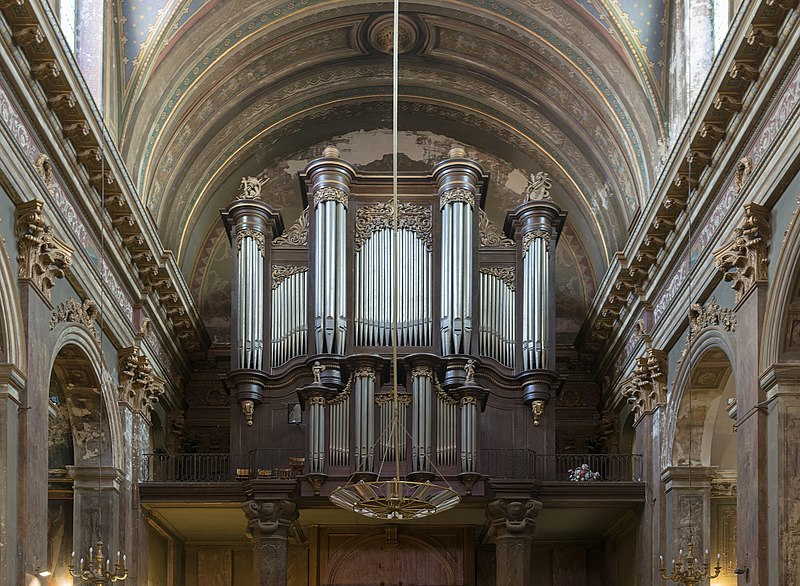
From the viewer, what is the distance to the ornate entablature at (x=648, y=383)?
20078 millimetres

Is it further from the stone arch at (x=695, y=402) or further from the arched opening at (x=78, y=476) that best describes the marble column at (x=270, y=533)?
the stone arch at (x=695, y=402)

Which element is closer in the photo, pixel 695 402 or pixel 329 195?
pixel 695 402

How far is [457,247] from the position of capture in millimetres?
21781

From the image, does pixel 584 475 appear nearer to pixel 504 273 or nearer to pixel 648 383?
pixel 648 383

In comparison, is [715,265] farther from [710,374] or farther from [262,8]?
[262,8]

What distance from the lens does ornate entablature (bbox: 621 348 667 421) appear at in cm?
2008

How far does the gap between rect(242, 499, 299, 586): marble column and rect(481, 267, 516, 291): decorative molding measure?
4634 mm

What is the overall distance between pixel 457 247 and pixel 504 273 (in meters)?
0.94

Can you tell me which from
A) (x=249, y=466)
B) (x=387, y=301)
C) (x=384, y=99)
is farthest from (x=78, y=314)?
(x=384, y=99)

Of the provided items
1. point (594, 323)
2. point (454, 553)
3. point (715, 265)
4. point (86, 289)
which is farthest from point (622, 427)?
point (86, 289)

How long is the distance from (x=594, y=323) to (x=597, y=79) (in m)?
4.08

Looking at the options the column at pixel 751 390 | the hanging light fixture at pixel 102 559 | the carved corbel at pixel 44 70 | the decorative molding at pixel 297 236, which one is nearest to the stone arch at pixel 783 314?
the column at pixel 751 390

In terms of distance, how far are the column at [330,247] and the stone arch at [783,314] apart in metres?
7.97

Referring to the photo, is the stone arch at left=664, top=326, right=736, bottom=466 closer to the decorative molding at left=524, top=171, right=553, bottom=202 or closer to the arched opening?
the decorative molding at left=524, top=171, right=553, bottom=202
